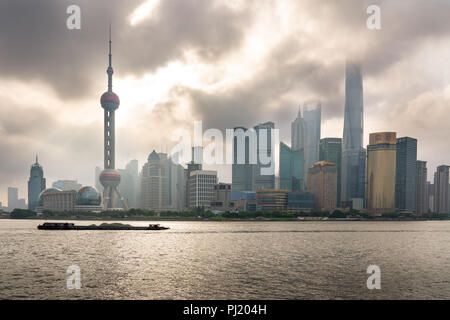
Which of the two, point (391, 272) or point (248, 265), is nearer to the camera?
point (391, 272)

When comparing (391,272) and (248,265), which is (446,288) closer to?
(391,272)

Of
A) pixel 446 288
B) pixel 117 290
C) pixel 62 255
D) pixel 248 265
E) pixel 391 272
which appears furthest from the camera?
pixel 62 255

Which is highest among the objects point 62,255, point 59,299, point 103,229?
point 59,299

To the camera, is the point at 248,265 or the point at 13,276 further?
the point at 248,265
